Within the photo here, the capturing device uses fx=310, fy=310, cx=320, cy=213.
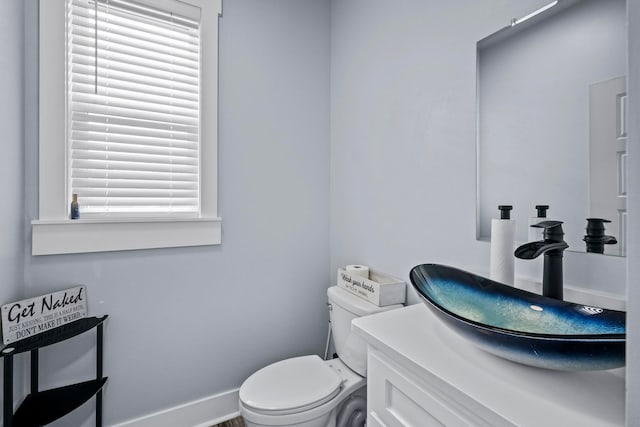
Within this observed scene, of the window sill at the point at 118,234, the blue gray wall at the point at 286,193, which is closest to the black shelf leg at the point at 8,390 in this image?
the blue gray wall at the point at 286,193

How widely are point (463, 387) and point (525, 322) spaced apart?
1.04 ft

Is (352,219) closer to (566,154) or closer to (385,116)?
(385,116)

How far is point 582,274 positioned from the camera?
0.80 m

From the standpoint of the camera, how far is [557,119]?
86 cm

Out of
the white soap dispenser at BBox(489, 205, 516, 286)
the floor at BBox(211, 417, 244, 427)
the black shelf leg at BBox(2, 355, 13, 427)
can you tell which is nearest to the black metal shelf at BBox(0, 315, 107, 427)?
the black shelf leg at BBox(2, 355, 13, 427)

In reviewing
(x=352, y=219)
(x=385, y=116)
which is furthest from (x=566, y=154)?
(x=352, y=219)

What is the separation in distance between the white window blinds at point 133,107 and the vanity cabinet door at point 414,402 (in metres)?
1.21

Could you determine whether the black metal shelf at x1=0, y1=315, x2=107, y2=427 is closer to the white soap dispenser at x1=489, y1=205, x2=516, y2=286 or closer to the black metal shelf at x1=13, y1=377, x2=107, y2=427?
the black metal shelf at x1=13, y1=377, x2=107, y2=427

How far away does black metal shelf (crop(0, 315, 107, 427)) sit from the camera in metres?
1.03

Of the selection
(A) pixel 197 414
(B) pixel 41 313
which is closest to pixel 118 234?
(B) pixel 41 313

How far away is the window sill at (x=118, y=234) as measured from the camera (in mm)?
1282

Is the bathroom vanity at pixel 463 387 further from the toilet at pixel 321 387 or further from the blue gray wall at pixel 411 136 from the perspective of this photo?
the toilet at pixel 321 387

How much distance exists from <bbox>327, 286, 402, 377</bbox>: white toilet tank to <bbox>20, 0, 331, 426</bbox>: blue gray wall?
1.27ft

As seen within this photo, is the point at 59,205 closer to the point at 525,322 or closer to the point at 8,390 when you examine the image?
the point at 8,390
